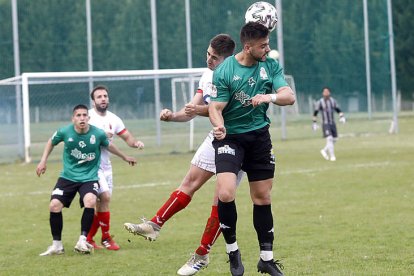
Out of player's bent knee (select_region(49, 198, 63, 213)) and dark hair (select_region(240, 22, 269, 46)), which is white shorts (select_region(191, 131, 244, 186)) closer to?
dark hair (select_region(240, 22, 269, 46))

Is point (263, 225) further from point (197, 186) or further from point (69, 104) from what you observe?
point (69, 104)

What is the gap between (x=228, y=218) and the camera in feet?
29.5

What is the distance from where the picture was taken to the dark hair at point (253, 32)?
8719 millimetres

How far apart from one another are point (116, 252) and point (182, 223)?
2.74 m

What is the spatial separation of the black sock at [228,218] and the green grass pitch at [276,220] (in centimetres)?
83

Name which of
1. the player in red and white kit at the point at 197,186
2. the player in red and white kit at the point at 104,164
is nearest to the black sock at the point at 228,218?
the player in red and white kit at the point at 197,186

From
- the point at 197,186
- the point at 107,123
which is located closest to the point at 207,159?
the point at 197,186

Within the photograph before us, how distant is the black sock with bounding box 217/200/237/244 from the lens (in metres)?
8.93

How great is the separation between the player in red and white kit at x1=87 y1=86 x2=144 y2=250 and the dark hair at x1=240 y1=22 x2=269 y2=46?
12.2 feet

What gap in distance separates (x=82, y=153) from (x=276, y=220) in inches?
141

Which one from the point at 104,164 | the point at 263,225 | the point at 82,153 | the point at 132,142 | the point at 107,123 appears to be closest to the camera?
the point at 263,225

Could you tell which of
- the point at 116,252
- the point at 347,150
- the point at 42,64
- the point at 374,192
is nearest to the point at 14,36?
the point at 42,64

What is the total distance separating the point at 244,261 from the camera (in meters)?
10.5

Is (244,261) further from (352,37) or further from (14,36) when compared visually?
(352,37)
